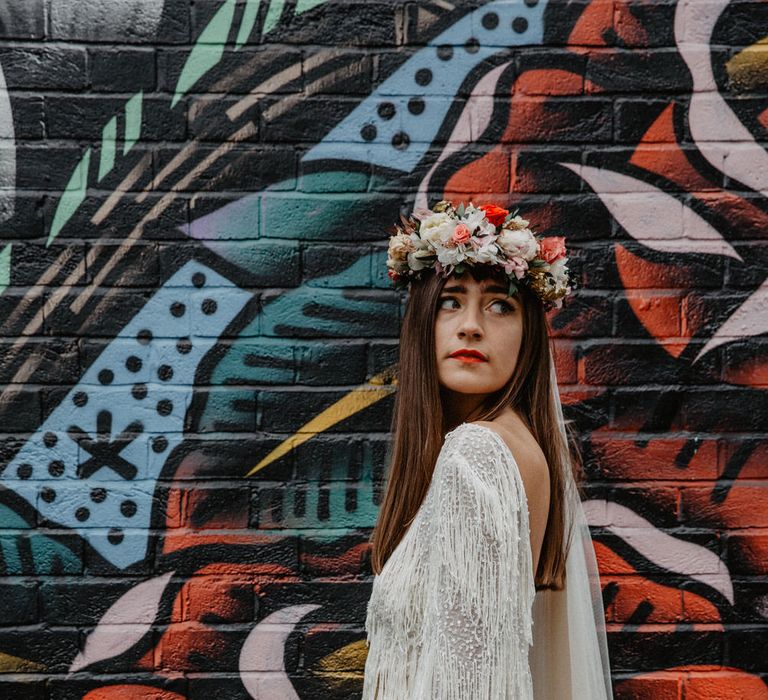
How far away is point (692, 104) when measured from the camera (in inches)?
105

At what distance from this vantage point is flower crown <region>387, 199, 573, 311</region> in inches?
71.9

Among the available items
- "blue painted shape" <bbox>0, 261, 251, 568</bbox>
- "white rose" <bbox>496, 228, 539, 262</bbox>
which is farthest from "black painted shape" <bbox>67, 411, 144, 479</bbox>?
"white rose" <bbox>496, 228, 539, 262</bbox>

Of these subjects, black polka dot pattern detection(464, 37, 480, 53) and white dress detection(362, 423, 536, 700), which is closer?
white dress detection(362, 423, 536, 700)

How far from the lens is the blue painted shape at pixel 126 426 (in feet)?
8.59

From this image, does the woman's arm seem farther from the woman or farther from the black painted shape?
the black painted shape

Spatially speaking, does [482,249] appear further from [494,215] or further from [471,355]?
[471,355]

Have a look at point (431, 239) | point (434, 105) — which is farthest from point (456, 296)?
point (434, 105)

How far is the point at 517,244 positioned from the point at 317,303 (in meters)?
0.95

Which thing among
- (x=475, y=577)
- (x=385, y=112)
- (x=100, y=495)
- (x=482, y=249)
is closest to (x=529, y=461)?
(x=475, y=577)

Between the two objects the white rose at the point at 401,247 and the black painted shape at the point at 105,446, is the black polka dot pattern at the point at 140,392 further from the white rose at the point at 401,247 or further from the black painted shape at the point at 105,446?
the white rose at the point at 401,247

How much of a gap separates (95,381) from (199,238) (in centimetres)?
54

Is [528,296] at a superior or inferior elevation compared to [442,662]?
superior

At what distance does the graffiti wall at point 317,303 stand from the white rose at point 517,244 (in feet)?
2.70

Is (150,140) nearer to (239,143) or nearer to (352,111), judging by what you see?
(239,143)
